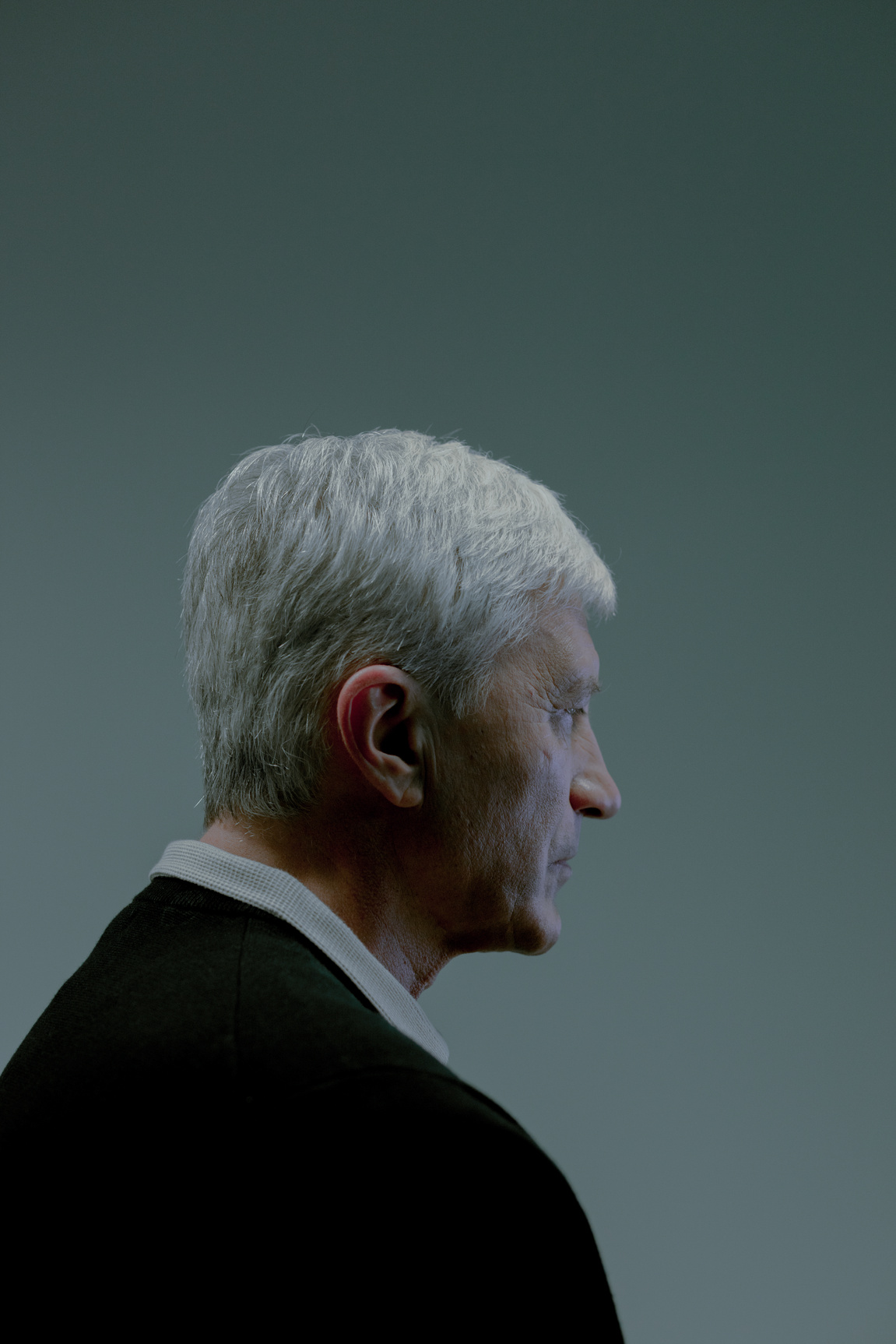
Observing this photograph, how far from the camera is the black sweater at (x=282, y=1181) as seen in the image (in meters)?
0.51

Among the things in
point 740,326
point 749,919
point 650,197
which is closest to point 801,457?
point 740,326

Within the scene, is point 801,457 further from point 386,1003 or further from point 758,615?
point 386,1003

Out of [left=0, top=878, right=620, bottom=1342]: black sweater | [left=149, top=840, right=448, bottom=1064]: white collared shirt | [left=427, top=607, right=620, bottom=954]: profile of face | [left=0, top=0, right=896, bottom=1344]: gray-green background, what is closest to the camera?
[left=0, top=878, right=620, bottom=1342]: black sweater

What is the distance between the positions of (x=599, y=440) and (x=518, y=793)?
1.21m

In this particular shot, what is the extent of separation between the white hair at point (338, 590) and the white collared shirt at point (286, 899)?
0.07 meters

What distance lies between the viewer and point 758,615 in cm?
188

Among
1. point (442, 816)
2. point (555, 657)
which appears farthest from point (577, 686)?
point (442, 816)

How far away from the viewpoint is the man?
52 cm

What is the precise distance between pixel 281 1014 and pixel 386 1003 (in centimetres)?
20

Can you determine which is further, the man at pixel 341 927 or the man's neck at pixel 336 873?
the man's neck at pixel 336 873

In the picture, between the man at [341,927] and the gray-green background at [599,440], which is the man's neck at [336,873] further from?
the gray-green background at [599,440]

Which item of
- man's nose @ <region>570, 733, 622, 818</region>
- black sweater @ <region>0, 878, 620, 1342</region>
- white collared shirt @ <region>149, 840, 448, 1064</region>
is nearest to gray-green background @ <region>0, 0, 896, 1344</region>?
man's nose @ <region>570, 733, 622, 818</region>

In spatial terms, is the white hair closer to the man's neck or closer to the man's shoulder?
the man's neck

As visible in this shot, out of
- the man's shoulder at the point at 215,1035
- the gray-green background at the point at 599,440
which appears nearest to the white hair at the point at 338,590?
the man's shoulder at the point at 215,1035
